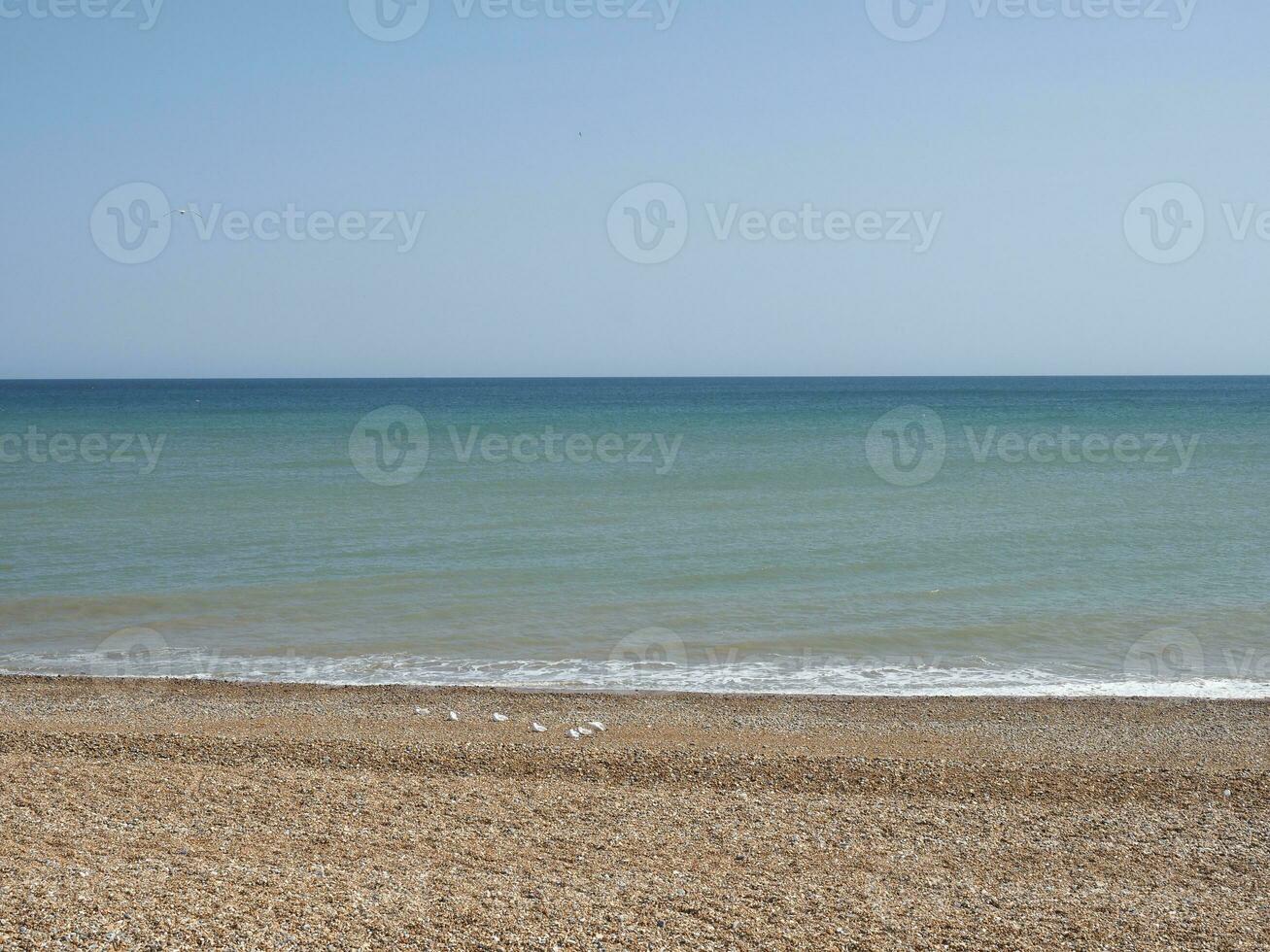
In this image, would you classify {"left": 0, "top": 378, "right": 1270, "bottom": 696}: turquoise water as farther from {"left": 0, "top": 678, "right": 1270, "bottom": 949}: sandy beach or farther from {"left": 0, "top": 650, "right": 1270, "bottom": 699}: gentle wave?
{"left": 0, "top": 678, "right": 1270, "bottom": 949}: sandy beach

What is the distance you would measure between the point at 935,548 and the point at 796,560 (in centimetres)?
287

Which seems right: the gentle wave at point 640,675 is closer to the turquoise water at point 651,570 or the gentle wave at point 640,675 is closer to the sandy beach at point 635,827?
the turquoise water at point 651,570

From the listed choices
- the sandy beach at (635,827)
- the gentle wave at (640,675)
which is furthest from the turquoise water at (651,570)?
the sandy beach at (635,827)

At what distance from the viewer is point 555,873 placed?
6.39m

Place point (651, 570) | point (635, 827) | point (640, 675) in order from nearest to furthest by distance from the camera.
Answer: point (635, 827), point (640, 675), point (651, 570)

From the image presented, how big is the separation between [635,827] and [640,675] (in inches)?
222

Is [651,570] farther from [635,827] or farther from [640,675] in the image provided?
[635,827]

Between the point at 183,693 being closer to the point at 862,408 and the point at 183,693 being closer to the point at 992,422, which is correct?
the point at 992,422

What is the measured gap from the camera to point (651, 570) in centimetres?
1834

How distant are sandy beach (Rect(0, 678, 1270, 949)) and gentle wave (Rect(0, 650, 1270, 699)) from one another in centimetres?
98

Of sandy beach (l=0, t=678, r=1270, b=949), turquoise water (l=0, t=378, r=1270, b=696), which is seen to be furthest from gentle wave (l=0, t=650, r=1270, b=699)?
sandy beach (l=0, t=678, r=1270, b=949)

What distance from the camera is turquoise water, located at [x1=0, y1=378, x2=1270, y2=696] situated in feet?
43.9

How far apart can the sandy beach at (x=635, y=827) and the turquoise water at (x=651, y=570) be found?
7.15 ft

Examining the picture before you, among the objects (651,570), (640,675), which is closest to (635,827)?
(640,675)
